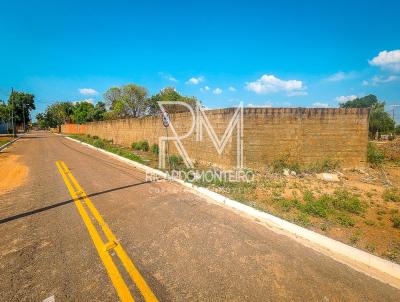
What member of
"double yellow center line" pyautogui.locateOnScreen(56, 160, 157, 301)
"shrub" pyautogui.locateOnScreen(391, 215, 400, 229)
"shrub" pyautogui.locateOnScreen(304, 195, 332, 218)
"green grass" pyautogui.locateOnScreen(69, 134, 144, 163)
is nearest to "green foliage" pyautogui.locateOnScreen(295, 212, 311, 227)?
"shrub" pyautogui.locateOnScreen(304, 195, 332, 218)

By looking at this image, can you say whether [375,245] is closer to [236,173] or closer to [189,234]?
[189,234]

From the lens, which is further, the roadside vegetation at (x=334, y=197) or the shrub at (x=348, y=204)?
the shrub at (x=348, y=204)

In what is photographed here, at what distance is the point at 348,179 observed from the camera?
9.41 m

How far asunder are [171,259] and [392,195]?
276 inches

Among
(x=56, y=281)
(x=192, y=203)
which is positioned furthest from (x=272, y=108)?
(x=56, y=281)

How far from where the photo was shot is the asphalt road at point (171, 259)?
297 centimetres

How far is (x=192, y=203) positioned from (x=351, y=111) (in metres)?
8.57

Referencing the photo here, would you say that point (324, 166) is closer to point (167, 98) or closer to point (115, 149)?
point (115, 149)

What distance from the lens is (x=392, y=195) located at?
7.05 meters

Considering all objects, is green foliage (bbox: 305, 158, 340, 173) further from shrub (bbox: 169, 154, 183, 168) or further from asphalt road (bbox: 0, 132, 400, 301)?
shrub (bbox: 169, 154, 183, 168)

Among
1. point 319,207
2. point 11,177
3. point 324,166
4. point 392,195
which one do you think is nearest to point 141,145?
point 11,177

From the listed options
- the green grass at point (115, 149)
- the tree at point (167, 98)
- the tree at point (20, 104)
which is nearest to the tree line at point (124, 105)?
the tree at point (167, 98)

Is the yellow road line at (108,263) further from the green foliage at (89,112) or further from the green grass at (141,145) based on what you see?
the green foliage at (89,112)

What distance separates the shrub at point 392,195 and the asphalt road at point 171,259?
4574 millimetres
